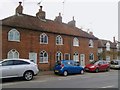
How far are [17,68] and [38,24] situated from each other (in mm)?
12912

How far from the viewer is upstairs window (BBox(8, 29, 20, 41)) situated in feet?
78.2

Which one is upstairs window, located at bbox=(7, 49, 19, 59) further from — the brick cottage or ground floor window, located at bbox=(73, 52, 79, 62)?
ground floor window, located at bbox=(73, 52, 79, 62)

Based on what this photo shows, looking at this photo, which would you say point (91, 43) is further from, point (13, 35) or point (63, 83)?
point (63, 83)

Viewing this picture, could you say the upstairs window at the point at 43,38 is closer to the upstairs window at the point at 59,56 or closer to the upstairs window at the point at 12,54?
the upstairs window at the point at 59,56

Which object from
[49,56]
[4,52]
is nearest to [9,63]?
[4,52]

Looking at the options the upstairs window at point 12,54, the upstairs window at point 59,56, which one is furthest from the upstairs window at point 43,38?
the upstairs window at point 12,54

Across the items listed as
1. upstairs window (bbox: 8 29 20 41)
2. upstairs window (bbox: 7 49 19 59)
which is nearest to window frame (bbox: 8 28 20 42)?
upstairs window (bbox: 8 29 20 41)

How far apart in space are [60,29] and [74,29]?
4.06m

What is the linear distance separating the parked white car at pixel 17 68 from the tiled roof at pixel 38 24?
8456 millimetres

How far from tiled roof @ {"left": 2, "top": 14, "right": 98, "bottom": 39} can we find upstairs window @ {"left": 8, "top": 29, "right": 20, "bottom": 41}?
2.37 feet

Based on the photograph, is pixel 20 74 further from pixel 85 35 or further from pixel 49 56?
pixel 85 35

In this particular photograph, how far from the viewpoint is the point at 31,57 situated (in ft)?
84.1

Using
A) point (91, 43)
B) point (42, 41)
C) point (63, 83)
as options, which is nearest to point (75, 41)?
point (91, 43)

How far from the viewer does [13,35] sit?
2412cm
